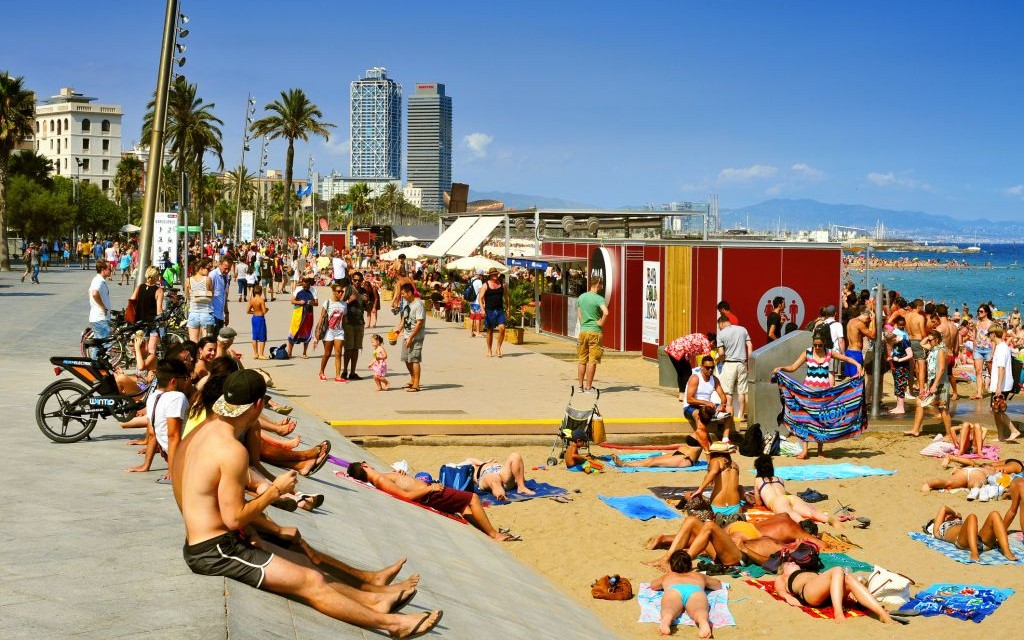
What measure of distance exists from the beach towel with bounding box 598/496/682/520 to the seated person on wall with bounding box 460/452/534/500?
0.96 m

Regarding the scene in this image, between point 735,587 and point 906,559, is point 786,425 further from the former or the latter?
point 735,587

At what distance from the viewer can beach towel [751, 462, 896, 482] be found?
1341 cm

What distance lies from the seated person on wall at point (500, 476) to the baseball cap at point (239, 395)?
6209 mm

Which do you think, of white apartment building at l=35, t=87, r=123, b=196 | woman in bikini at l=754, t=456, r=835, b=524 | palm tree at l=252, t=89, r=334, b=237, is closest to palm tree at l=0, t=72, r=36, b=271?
palm tree at l=252, t=89, r=334, b=237

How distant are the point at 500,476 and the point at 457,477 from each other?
0.76 m

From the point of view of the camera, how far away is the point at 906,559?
406 inches

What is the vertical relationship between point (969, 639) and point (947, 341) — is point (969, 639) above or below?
below

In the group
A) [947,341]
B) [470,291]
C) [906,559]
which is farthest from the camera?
[470,291]

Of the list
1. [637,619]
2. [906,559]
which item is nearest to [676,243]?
[906,559]

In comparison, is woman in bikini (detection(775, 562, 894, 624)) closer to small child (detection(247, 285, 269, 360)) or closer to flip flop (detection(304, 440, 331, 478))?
flip flop (detection(304, 440, 331, 478))

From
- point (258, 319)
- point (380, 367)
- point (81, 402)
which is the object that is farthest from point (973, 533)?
point (258, 319)

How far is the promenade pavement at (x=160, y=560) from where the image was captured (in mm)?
5117

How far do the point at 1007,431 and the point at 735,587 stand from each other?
325 inches

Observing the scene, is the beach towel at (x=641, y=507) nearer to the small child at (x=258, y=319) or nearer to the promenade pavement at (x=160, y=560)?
the promenade pavement at (x=160, y=560)
